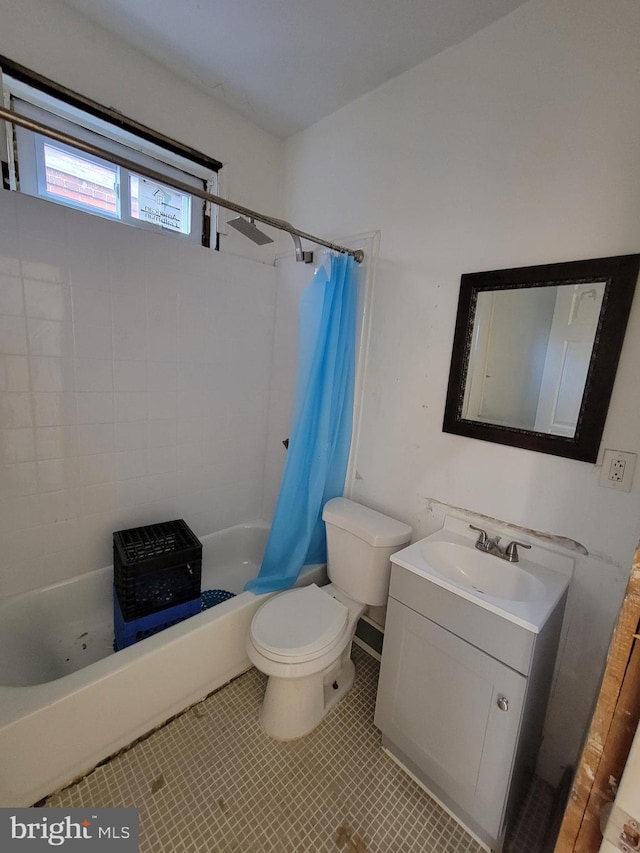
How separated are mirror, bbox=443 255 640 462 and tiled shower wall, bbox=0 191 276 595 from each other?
49.3 inches

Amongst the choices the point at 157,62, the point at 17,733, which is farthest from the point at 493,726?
the point at 157,62

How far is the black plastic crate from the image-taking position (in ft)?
4.93

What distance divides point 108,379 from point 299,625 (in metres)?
1.36

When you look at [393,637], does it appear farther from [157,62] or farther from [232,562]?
[157,62]

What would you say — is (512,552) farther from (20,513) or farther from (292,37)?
(292,37)

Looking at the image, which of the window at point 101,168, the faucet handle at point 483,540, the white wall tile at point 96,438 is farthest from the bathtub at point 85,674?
the window at point 101,168

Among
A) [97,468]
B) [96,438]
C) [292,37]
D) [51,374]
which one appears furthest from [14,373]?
[292,37]

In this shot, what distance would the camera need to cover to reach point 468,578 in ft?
4.47

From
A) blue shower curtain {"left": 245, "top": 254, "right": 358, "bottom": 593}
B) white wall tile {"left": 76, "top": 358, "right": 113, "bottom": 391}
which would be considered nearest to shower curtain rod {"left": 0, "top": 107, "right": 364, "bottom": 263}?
blue shower curtain {"left": 245, "top": 254, "right": 358, "bottom": 593}

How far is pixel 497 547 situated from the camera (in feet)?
4.38

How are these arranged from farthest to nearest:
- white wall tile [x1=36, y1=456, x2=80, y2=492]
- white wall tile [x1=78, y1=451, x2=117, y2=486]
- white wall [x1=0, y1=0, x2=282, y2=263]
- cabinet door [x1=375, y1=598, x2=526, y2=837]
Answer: white wall tile [x1=78, y1=451, x2=117, y2=486] < white wall tile [x1=36, y1=456, x2=80, y2=492] < white wall [x1=0, y1=0, x2=282, y2=263] < cabinet door [x1=375, y1=598, x2=526, y2=837]

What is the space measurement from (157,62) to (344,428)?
1860mm

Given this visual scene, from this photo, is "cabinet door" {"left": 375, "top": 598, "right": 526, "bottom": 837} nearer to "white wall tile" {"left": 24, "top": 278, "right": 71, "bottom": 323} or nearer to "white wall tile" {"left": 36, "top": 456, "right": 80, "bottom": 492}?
"white wall tile" {"left": 36, "top": 456, "right": 80, "bottom": 492}

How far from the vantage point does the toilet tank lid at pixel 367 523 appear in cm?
152
